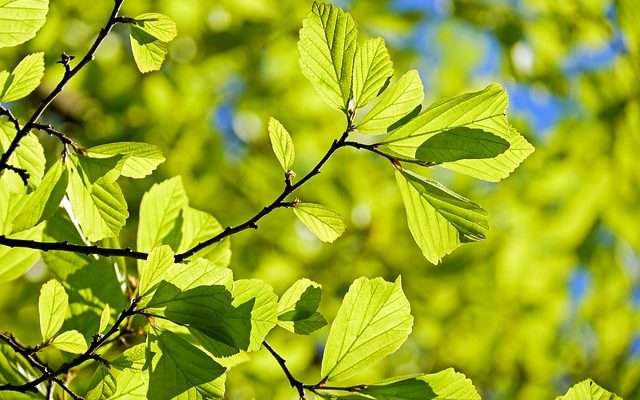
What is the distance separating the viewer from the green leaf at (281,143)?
0.64m

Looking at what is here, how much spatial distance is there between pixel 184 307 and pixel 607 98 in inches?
76.7

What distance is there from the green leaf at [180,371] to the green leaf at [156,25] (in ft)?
0.83

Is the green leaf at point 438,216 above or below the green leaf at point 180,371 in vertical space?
above

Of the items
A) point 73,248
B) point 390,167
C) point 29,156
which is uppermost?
point 390,167

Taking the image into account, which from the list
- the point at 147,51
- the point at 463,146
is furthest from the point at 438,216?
the point at 147,51

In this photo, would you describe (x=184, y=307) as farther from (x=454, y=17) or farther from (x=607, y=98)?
(x=607, y=98)

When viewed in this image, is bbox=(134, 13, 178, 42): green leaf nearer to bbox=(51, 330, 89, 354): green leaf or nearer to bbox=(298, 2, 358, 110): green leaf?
bbox=(298, 2, 358, 110): green leaf

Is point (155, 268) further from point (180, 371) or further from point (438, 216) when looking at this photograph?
point (438, 216)

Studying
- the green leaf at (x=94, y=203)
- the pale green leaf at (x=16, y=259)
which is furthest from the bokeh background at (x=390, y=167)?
the green leaf at (x=94, y=203)

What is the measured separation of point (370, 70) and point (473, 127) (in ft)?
0.32

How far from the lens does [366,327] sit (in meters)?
0.63

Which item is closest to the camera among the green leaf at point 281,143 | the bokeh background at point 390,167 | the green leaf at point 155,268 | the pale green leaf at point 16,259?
the green leaf at point 155,268

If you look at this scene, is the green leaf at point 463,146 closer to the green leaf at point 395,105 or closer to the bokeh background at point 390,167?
the green leaf at point 395,105

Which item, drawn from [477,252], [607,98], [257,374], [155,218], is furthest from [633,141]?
[155,218]
